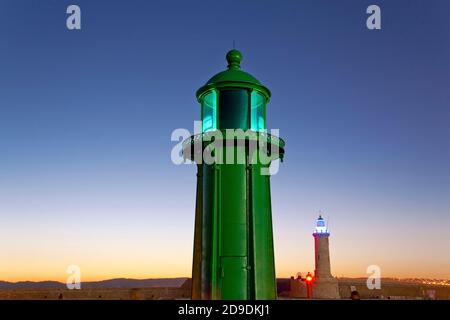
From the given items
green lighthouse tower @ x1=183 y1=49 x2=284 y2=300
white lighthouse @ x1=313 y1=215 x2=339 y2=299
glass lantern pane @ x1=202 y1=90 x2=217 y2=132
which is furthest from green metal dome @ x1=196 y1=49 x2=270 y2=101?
white lighthouse @ x1=313 y1=215 x2=339 y2=299

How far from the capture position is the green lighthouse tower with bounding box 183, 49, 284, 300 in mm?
15938

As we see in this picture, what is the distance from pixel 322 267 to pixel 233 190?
31.6m

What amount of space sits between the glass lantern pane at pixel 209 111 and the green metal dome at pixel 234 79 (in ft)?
1.05

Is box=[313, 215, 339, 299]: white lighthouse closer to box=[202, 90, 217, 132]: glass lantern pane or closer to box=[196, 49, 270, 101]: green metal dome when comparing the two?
box=[202, 90, 217, 132]: glass lantern pane

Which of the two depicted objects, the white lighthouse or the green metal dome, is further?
the white lighthouse

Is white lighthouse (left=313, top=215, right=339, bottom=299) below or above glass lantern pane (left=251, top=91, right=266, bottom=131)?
below

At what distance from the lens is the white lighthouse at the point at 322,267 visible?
40.3 metres

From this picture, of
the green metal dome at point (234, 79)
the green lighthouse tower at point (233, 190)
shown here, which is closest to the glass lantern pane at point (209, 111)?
the green lighthouse tower at point (233, 190)

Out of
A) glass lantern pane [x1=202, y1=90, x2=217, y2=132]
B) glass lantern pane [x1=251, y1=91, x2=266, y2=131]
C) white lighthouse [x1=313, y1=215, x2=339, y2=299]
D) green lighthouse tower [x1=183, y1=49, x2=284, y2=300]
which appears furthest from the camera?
white lighthouse [x1=313, y1=215, x2=339, y2=299]

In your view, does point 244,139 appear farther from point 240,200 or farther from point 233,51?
point 233,51

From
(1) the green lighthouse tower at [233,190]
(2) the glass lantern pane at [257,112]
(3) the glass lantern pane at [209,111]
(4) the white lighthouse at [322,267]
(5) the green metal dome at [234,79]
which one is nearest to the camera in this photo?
(1) the green lighthouse tower at [233,190]

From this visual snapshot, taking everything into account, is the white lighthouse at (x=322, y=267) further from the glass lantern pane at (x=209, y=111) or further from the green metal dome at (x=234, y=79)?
the green metal dome at (x=234, y=79)
